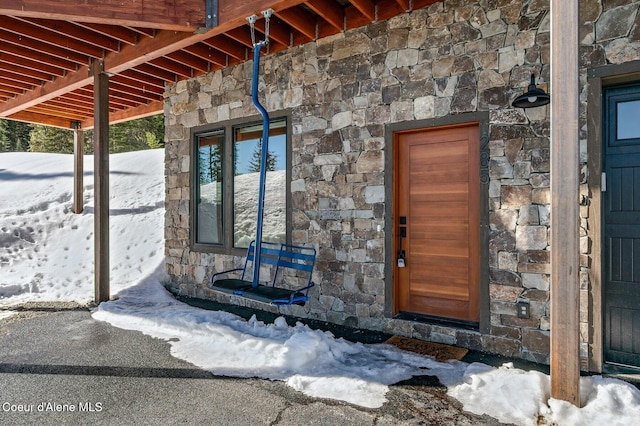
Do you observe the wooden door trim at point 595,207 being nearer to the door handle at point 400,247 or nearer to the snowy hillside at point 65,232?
the door handle at point 400,247

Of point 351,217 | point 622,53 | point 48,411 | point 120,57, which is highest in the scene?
point 120,57

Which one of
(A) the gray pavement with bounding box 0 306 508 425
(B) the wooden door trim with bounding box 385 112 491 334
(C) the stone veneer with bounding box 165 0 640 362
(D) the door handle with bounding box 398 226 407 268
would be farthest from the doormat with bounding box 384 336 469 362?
(D) the door handle with bounding box 398 226 407 268

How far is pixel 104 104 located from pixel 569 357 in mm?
5265

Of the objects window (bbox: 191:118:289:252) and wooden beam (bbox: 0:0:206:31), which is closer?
wooden beam (bbox: 0:0:206:31)

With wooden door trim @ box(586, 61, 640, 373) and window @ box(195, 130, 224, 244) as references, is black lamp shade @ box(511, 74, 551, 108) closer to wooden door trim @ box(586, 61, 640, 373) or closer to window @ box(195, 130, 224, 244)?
wooden door trim @ box(586, 61, 640, 373)

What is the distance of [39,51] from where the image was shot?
4.50 metres

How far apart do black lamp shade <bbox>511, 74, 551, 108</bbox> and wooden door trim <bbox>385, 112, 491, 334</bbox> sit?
1.02ft

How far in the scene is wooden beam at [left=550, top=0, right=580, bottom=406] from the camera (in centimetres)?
218

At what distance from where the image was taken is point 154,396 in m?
2.50

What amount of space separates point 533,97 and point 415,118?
0.97 metres

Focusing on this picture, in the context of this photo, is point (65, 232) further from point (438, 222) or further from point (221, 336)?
point (438, 222)

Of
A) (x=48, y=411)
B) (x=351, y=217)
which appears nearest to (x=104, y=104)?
(x=351, y=217)

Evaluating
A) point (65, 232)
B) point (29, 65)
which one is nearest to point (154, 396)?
point (29, 65)

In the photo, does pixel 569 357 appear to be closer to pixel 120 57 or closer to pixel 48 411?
pixel 48 411
